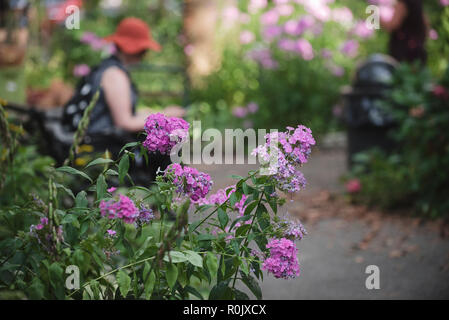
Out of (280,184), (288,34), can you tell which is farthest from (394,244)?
(288,34)

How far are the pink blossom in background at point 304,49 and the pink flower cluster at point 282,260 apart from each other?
7.40 m

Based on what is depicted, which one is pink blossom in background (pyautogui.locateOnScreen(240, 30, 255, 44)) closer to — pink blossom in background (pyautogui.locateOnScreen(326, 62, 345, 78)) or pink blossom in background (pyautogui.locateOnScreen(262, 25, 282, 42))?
pink blossom in background (pyautogui.locateOnScreen(262, 25, 282, 42))

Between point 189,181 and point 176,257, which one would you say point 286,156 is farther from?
point 176,257

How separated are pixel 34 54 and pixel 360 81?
780cm

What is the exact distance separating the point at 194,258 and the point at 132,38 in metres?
3.25

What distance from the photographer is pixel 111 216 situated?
1385 mm

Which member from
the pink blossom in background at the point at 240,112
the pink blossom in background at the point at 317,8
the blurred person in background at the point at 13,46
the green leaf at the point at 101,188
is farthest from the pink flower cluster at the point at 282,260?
the pink blossom in background at the point at 317,8

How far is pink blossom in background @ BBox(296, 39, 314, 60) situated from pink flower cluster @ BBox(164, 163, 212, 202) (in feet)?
24.0

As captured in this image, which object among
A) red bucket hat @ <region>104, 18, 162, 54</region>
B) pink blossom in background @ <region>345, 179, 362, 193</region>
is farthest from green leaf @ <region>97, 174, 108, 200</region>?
pink blossom in background @ <region>345, 179, 362, 193</region>

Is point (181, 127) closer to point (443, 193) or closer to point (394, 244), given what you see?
point (394, 244)

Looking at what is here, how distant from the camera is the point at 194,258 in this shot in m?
1.44

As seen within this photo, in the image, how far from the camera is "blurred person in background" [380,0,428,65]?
21.9 ft

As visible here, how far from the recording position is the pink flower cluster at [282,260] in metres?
1.51

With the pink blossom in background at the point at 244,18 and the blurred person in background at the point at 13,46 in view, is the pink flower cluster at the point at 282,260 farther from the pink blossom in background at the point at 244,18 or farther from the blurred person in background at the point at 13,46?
the pink blossom in background at the point at 244,18
